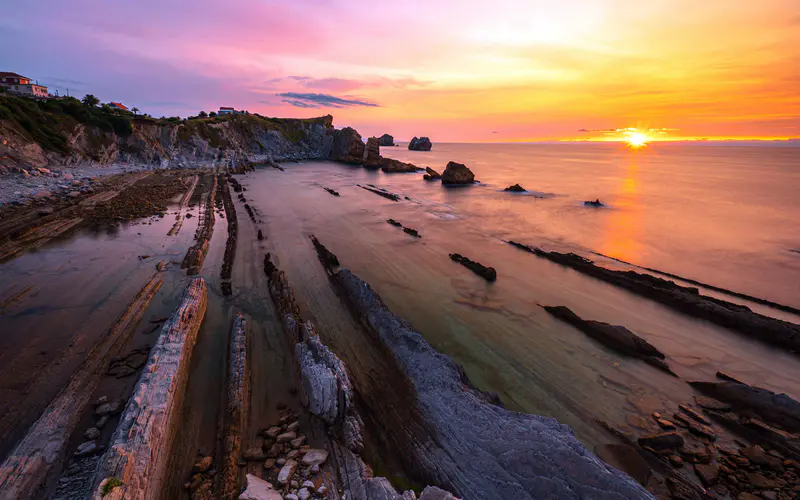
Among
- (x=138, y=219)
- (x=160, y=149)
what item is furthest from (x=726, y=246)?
(x=160, y=149)

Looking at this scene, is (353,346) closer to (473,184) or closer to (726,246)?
(726,246)

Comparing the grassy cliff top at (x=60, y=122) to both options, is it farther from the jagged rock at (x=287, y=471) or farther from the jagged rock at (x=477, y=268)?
the jagged rock at (x=287, y=471)

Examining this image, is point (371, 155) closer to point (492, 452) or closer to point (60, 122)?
point (60, 122)

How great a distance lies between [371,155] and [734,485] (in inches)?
3953

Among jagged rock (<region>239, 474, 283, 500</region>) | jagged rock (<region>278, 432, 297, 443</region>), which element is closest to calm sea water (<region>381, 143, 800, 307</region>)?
jagged rock (<region>278, 432, 297, 443</region>)

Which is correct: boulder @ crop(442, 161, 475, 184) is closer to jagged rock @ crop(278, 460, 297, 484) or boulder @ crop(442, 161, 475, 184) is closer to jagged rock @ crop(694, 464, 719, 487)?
jagged rock @ crop(694, 464, 719, 487)

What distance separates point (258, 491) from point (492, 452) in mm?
5056

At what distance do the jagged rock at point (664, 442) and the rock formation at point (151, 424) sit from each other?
39.3ft

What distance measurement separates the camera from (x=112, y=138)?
60.5m

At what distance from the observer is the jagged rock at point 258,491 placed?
6254 mm

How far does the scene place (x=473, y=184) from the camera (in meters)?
68.0

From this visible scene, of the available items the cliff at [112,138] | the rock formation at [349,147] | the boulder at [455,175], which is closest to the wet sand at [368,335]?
the cliff at [112,138]

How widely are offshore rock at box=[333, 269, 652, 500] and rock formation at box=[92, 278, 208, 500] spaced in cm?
550

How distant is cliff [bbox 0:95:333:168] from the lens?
43.4 metres
